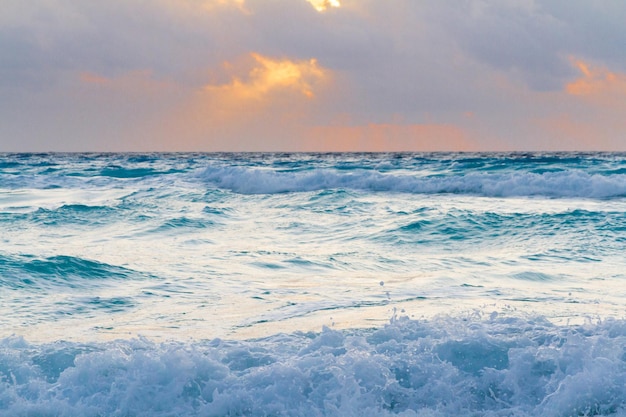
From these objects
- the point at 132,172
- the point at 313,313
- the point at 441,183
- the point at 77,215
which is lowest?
the point at 132,172

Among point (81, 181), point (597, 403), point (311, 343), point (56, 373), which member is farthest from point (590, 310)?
point (81, 181)

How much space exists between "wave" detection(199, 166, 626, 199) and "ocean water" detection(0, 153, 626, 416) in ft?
16.6

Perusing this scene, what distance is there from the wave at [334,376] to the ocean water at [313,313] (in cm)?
1

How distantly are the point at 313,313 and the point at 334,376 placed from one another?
181 cm

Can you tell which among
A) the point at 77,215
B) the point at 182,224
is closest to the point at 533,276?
the point at 182,224

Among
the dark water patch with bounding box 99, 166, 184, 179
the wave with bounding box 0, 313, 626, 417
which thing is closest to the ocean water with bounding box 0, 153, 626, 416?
the wave with bounding box 0, 313, 626, 417

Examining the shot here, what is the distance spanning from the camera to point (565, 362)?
4.42 m

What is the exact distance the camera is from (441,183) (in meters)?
22.6

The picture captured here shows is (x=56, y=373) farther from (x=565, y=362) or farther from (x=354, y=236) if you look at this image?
(x=354, y=236)

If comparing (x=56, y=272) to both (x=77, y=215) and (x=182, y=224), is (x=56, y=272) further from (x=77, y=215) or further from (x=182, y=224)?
(x=77, y=215)

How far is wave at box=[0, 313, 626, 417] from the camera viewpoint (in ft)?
13.5

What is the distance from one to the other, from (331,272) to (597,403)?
4.42 m

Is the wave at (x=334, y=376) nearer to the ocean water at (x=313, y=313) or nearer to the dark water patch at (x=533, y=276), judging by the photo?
the ocean water at (x=313, y=313)

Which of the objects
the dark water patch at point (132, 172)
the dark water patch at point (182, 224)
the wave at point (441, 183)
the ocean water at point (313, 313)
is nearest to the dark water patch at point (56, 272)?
the ocean water at point (313, 313)
